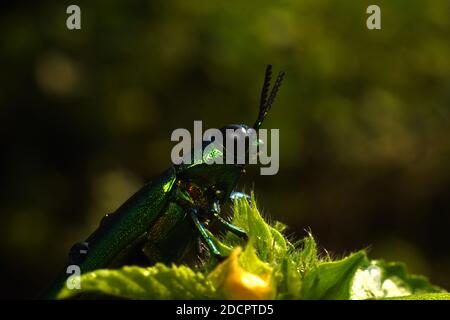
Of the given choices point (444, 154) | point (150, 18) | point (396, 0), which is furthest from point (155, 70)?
point (444, 154)

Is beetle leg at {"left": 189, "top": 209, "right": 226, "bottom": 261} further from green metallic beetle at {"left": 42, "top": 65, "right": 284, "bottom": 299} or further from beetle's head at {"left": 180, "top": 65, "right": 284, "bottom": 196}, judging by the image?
beetle's head at {"left": 180, "top": 65, "right": 284, "bottom": 196}

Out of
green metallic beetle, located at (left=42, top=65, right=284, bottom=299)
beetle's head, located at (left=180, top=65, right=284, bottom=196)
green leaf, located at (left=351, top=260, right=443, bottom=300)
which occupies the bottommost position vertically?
green leaf, located at (left=351, top=260, right=443, bottom=300)

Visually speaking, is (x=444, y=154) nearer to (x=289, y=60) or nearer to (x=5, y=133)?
(x=289, y=60)

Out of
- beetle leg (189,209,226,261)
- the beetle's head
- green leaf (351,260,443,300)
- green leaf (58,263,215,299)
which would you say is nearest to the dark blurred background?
green leaf (351,260,443,300)

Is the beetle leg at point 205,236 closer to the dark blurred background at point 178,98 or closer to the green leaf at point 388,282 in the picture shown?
the green leaf at point 388,282

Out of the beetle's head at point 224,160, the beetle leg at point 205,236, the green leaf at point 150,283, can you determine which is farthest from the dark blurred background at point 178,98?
the green leaf at point 150,283

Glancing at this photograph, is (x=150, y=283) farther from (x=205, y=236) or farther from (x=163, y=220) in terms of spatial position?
(x=163, y=220)

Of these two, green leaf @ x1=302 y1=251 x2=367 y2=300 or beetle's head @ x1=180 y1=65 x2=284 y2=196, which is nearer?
green leaf @ x1=302 y1=251 x2=367 y2=300
